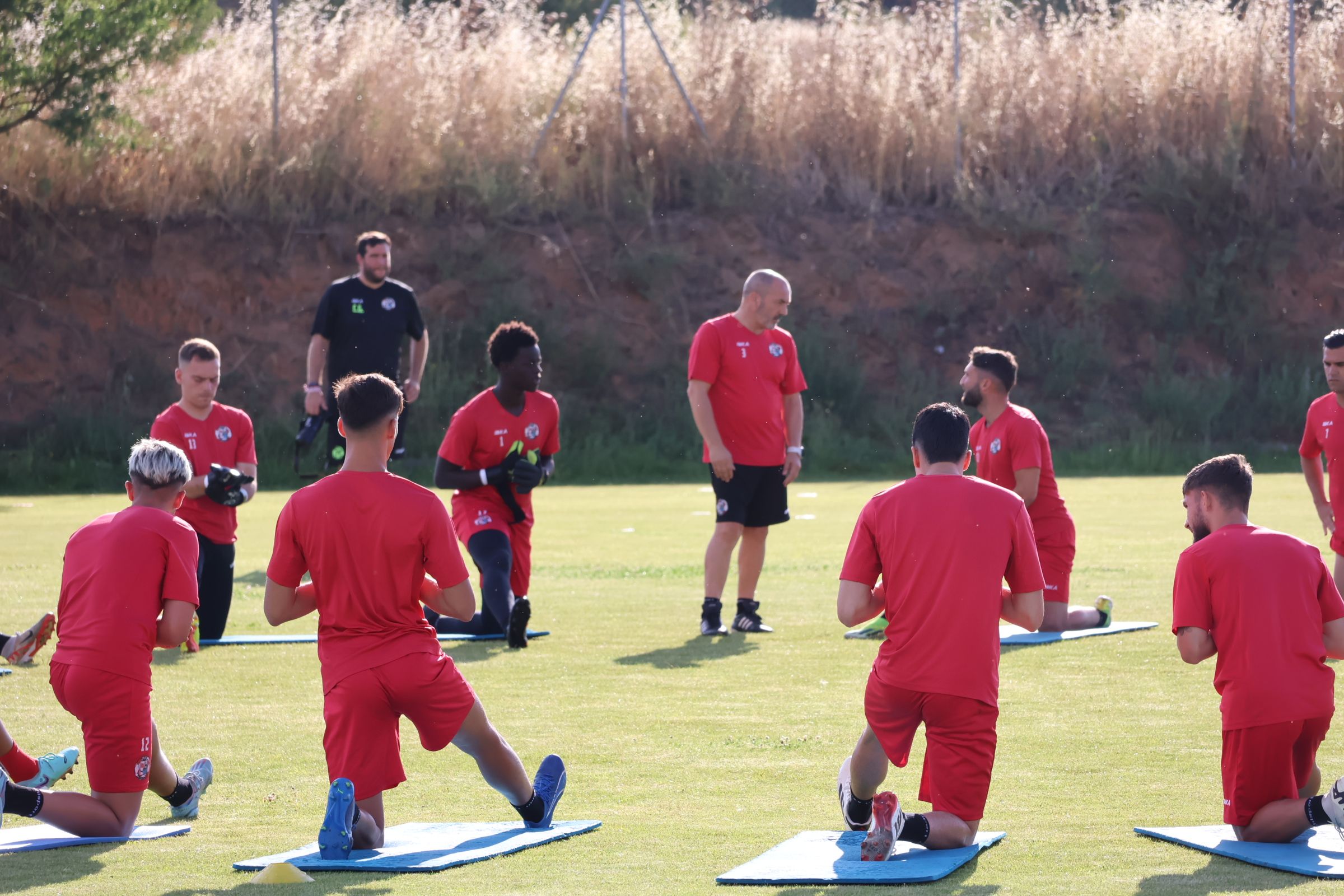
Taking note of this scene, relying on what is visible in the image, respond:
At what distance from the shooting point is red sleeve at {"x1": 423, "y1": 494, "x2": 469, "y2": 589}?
5207mm

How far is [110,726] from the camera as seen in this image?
5531 millimetres

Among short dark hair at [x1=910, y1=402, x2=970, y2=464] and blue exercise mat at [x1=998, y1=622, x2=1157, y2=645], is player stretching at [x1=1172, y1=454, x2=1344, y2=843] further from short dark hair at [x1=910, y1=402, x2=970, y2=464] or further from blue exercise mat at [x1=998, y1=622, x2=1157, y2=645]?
blue exercise mat at [x1=998, y1=622, x2=1157, y2=645]

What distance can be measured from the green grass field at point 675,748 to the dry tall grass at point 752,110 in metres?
15.4

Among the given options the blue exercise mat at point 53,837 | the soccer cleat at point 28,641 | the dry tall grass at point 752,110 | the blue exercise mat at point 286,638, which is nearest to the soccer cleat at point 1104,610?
the blue exercise mat at point 286,638

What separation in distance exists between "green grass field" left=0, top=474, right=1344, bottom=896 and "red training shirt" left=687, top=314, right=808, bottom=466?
1.06 metres

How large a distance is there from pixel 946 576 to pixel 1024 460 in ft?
14.7

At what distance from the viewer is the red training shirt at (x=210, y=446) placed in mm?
9719

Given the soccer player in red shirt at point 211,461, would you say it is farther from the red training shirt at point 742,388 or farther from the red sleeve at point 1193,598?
the red sleeve at point 1193,598

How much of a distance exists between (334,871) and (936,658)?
1.85 meters

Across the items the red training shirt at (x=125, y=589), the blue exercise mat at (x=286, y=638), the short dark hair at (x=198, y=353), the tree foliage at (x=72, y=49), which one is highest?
the tree foliage at (x=72, y=49)

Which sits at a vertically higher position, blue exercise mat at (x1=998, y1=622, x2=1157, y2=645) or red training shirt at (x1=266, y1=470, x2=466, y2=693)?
red training shirt at (x1=266, y1=470, x2=466, y2=693)

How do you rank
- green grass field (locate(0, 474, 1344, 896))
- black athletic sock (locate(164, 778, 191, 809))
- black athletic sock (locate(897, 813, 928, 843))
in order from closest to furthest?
green grass field (locate(0, 474, 1344, 896)), black athletic sock (locate(897, 813, 928, 843)), black athletic sock (locate(164, 778, 191, 809))

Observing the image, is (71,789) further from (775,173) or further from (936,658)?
(775,173)

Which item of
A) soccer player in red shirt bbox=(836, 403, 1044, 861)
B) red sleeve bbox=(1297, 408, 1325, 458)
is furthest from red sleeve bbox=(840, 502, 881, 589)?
red sleeve bbox=(1297, 408, 1325, 458)
